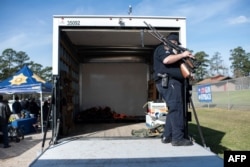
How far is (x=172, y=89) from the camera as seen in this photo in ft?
17.2

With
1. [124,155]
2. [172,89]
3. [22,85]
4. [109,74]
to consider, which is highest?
[109,74]

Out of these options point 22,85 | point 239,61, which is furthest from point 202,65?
point 22,85

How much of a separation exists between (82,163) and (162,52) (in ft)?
7.55

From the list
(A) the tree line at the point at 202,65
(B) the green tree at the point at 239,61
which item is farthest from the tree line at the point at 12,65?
(B) the green tree at the point at 239,61

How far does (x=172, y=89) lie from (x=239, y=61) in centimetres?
7538

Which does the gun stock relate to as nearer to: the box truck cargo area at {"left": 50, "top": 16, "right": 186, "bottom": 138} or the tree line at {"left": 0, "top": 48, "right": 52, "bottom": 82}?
the box truck cargo area at {"left": 50, "top": 16, "right": 186, "bottom": 138}

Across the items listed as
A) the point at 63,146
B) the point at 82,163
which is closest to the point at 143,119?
the point at 63,146

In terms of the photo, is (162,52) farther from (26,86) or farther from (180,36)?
(26,86)

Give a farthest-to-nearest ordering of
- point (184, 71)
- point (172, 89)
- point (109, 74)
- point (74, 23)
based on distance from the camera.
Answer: point (109, 74)
point (74, 23)
point (172, 89)
point (184, 71)

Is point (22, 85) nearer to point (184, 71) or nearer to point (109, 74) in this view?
point (109, 74)

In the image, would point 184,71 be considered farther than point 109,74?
No

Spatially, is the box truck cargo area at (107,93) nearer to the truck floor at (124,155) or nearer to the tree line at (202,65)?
the truck floor at (124,155)

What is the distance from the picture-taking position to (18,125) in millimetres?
12875

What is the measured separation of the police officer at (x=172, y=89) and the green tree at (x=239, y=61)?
2802 inches
